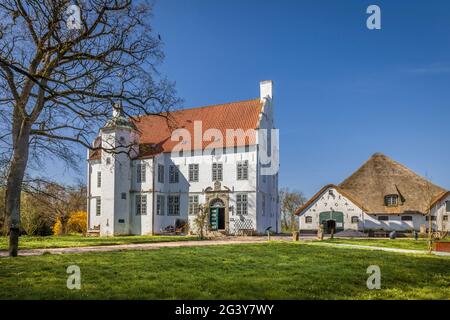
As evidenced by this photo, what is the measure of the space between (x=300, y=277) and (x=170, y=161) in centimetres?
2733

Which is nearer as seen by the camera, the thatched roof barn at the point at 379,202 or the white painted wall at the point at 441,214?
the thatched roof barn at the point at 379,202

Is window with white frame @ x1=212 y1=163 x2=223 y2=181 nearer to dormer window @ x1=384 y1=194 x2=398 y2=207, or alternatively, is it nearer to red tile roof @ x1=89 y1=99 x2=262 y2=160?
red tile roof @ x1=89 y1=99 x2=262 y2=160

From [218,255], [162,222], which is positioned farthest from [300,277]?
[162,222]

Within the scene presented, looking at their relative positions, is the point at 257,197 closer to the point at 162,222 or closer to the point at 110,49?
the point at 162,222

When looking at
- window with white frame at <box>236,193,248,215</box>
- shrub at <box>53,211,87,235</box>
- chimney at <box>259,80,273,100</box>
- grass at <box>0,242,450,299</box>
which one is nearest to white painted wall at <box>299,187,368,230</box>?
window with white frame at <box>236,193,248,215</box>

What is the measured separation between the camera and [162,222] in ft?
117

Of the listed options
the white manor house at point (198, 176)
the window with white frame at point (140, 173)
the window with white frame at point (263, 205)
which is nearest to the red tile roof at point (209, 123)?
the white manor house at point (198, 176)

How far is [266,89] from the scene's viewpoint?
36344mm

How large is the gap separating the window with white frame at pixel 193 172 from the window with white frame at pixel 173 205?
1999mm

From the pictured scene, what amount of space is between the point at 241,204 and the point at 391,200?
13320 mm

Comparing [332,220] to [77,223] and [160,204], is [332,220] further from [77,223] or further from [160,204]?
[77,223]

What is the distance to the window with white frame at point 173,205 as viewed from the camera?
36.1 meters

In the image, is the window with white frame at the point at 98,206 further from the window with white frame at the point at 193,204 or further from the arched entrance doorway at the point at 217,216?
the arched entrance doorway at the point at 217,216
